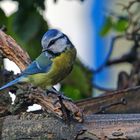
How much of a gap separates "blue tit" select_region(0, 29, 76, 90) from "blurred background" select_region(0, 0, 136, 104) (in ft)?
2.33

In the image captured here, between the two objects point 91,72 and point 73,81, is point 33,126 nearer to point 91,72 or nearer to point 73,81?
point 73,81

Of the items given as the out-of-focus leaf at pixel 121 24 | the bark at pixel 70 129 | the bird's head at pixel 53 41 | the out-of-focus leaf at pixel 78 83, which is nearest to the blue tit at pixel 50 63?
the bird's head at pixel 53 41

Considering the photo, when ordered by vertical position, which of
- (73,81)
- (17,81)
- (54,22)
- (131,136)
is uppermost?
(54,22)

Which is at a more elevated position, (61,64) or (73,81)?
(73,81)

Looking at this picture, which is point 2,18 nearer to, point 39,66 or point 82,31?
point 39,66

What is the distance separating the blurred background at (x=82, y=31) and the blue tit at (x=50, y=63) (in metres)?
0.71

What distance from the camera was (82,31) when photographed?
170 inches

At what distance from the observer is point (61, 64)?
1469 millimetres

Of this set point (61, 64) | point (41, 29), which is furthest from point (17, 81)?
point (41, 29)

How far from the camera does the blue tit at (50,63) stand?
1.36 meters

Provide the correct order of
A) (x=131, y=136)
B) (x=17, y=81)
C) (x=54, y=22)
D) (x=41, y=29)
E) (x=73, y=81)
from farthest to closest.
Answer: (x=54, y=22)
(x=73, y=81)
(x=41, y=29)
(x=17, y=81)
(x=131, y=136)

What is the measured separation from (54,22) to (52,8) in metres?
0.13

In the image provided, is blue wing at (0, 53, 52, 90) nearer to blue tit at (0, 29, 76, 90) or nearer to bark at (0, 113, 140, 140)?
blue tit at (0, 29, 76, 90)

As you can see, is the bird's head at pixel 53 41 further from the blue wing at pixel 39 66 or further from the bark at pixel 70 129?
the bark at pixel 70 129
